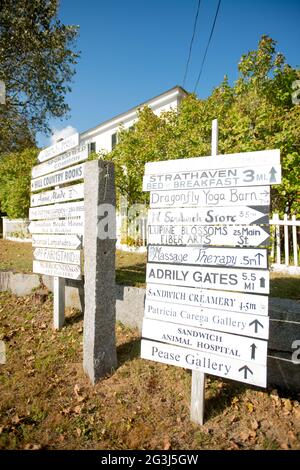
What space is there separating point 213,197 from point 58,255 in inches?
122

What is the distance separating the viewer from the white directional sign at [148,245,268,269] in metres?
2.94

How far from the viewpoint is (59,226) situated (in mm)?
5207

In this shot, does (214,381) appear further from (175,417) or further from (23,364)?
(23,364)

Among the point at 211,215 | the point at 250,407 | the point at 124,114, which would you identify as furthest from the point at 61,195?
the point at 124,114

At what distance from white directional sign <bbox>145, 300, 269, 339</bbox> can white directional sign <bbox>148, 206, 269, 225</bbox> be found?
0.88m

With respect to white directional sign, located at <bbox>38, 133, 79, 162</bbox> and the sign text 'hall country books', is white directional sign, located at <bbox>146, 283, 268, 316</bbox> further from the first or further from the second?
white directional sign, located at <bbox>38, 133, 79, 162</bbox>

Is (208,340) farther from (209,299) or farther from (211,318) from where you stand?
(209,299)

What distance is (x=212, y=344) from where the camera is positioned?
3.12m

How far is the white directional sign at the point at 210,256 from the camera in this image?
116 inches

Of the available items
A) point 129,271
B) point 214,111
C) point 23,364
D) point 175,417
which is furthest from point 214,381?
point 214,111

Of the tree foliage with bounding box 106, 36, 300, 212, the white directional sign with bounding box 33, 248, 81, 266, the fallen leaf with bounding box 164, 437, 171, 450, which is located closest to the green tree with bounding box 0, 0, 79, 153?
the tree foliage with bounding box 106, 36, 300, 212

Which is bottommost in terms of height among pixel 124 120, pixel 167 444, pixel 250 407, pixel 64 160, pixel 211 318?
pixel 167 444

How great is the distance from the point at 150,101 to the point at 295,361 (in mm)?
21995

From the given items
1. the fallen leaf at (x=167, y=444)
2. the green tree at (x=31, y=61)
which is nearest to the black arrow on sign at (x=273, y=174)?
the fallen leaf at (x=167, y=444)
